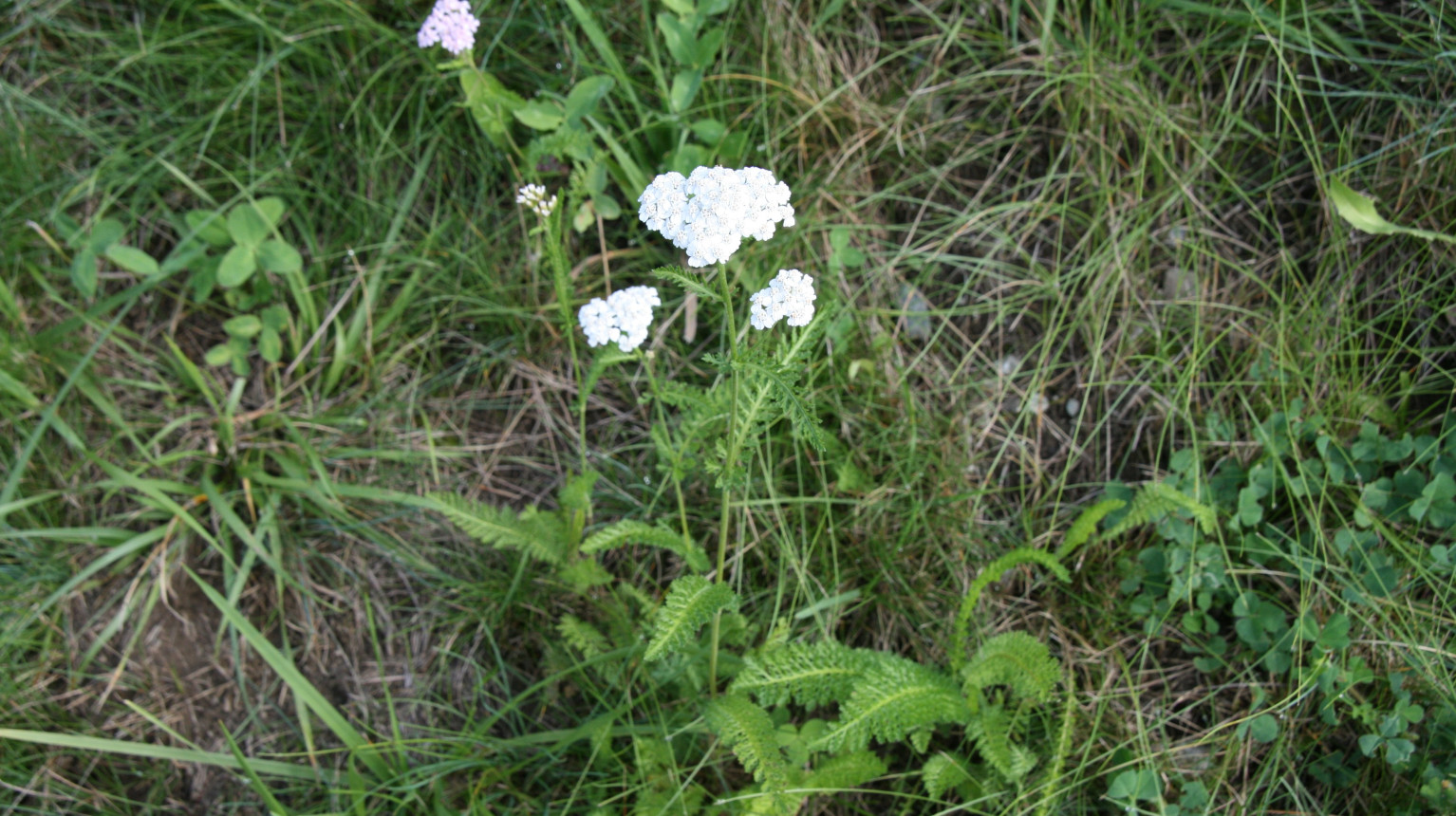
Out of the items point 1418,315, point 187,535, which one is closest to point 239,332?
point 187,535

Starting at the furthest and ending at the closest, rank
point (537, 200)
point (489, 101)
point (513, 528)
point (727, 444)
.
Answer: point (489, 101), point (513, 528), point (537, 200), point (727, 444)

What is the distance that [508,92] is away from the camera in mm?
2439

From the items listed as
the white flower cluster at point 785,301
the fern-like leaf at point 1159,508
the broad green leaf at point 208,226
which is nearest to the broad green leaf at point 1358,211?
the fern-like leaf at point 1159,508

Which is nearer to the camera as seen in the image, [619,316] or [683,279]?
[683,279]

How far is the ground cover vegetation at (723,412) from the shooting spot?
6.92 ft

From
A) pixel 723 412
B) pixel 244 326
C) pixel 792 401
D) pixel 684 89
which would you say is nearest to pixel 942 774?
pixel 723 412

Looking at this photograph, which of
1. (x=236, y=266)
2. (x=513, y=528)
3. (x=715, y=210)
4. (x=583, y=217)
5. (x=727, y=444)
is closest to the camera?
(x=715, y=210)

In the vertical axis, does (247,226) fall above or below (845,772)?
above

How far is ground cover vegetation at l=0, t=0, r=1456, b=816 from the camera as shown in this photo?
211 cm

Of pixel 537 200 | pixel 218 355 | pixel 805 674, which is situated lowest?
pixel 805 674

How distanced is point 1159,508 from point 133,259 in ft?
9.68

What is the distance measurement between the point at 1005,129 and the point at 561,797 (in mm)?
2201

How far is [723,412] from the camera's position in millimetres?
1892

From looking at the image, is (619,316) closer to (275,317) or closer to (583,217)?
(583,217)
